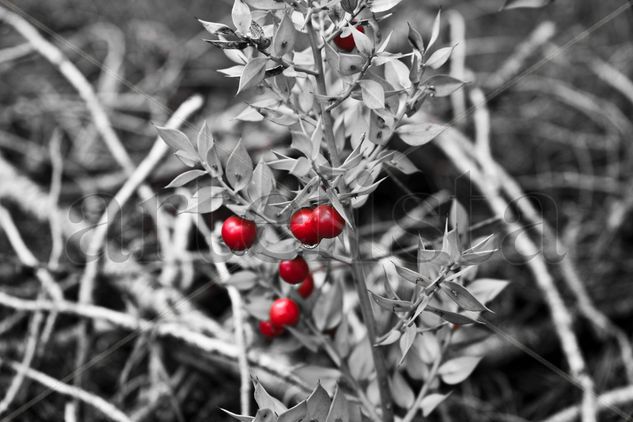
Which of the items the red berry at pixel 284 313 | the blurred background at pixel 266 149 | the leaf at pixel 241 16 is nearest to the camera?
the leaf at pixel 241 16

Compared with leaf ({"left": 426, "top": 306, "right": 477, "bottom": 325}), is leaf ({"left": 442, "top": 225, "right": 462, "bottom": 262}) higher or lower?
higher

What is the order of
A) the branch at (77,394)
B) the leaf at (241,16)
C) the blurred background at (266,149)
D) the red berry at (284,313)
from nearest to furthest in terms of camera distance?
the leaf at (241,16)
the red berry at (284,313)
the branch at (77,394)
the blurred background at (266,149)

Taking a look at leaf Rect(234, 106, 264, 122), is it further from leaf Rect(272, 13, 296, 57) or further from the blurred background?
the blurred background

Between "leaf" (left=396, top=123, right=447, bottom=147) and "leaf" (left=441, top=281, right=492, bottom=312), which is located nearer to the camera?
"leaf" (left=441, top=281, right=492, bottom=312)

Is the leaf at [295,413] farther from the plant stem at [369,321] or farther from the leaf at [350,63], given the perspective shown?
the leaf at [350,63]

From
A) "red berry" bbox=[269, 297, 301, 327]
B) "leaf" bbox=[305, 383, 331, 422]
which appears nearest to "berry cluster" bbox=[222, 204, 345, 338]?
"red berry" bbox=[269, 297, 301, 327]

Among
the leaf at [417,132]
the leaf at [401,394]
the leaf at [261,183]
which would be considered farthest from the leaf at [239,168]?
the leaf at [401,394]

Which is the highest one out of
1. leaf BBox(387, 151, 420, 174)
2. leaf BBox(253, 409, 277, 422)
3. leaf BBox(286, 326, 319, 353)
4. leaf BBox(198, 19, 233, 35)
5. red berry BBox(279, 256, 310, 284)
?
leaf BBox(198, 19, 233, 35)
